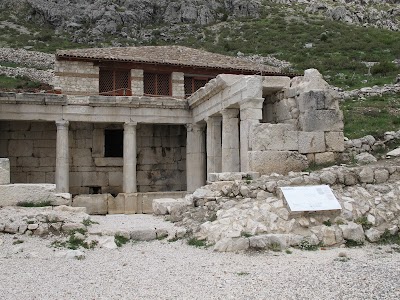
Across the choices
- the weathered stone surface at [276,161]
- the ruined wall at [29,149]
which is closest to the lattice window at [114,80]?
the ruined wall at [29,149]

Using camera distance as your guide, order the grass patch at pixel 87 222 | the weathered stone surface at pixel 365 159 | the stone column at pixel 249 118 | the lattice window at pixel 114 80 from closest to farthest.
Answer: the grass patch at pixel 87 222, the weathered stone surface at pixel 365 159, the stone column at pixel 249 118, the lattice window at pixel 114 80

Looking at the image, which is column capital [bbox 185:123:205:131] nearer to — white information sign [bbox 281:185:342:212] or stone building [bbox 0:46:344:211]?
stone building [bbox 0:46:344:211]

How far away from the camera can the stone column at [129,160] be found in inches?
655

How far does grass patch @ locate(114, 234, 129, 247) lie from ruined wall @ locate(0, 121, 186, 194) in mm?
10126

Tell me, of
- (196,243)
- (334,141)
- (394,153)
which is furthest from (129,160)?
(394,153)

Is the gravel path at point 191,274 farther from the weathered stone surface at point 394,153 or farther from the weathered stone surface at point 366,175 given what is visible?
the weathered stone surface at point 394,153

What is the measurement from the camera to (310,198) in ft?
27.0

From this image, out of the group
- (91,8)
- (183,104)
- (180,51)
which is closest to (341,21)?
(91,8)

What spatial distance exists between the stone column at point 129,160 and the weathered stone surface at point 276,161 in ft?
Answer: 23.2


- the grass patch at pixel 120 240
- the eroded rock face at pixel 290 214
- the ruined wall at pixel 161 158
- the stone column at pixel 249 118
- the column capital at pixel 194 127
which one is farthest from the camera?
the ruined wall at pixel 161 158

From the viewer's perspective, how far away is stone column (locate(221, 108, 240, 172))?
12984 millimetres

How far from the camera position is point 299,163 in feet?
36.5

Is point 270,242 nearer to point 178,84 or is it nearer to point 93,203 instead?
point 93,203

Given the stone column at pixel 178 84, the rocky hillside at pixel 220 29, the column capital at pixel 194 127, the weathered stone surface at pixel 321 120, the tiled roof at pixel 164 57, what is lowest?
the weathered stone surface at pixel 321 120
